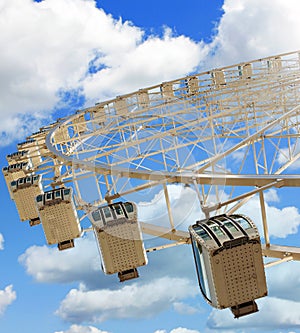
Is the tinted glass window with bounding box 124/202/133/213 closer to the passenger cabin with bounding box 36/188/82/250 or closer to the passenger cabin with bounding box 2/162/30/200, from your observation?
the passenger cabin with bounding box 36/188/82/250

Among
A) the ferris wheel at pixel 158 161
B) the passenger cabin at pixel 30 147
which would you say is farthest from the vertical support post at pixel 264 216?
the passenger cabin at pixel 30 147

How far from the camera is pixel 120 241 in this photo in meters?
12.6

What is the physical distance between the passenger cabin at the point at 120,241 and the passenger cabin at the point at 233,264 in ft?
8.00

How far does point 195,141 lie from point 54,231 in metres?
12.1

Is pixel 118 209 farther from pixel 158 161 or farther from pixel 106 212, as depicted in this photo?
pixel 158 161

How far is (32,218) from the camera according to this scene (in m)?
21.3

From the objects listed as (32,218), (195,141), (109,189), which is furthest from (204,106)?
(109,189)

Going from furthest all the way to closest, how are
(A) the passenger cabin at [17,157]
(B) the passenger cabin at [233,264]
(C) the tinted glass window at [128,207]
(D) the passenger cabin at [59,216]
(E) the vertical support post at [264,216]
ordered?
(A) the passenger cabin at [17,157] → (D) the passenger cabin at [59,216] → (C) the tinted glass window at [128,207] → (E) the vertical support post at [264,216] → (B) the passenger cabin at [233,264]

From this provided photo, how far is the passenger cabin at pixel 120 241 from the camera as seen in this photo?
1255 centimetres

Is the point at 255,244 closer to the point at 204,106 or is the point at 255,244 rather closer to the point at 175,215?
the point at 175,215

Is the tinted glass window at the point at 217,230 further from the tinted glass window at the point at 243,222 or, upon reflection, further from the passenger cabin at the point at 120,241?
the passenger cabin at the point at 120,241

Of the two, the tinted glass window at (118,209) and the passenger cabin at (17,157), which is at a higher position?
the passenger cabin at (17,157)

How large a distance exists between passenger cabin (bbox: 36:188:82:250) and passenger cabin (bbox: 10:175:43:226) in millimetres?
4385

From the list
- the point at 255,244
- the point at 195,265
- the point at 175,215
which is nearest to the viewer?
the point at 255,244
